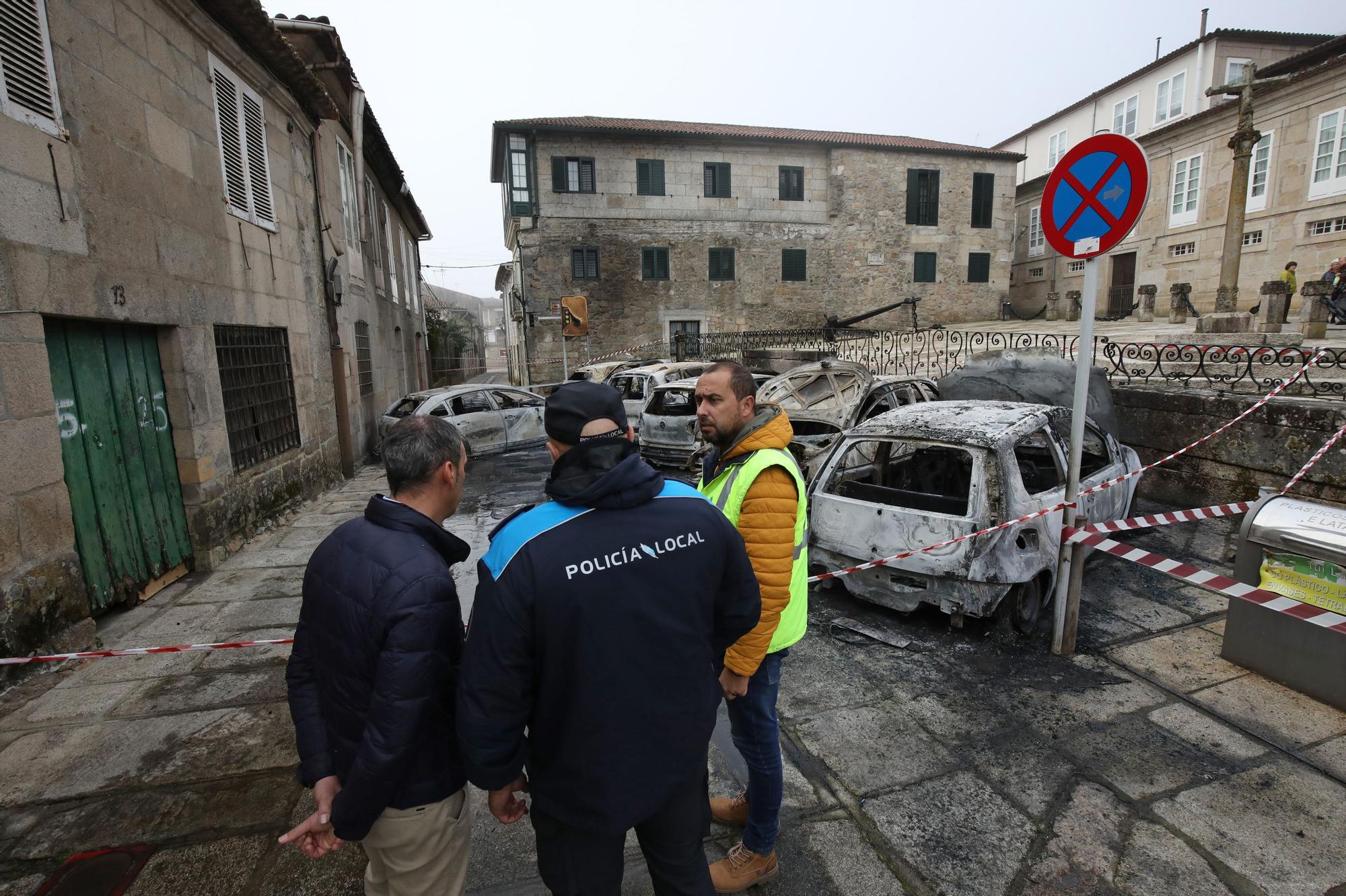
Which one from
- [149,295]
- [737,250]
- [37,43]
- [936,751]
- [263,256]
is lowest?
[936,751]

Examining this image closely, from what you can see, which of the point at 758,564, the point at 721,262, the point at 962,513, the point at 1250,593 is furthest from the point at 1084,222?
the point at 721,262

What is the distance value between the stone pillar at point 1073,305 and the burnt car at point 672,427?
20587 mm

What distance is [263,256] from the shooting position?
7.65 metres

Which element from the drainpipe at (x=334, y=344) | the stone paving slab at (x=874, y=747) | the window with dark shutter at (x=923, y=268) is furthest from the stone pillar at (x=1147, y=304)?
the drainpipe at (x=334, y=344)

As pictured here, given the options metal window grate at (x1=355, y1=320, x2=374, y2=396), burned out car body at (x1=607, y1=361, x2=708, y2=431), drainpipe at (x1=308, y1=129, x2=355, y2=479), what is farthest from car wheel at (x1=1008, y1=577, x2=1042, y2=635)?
metal window grate at (x1=355, y1=320, x2=374, y2=396)

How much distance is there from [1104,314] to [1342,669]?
27.0 m

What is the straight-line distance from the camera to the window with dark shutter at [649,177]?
2491 centimetres

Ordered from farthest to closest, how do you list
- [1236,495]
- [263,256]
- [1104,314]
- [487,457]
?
1. [1104,314]
2. [487,457]
3. [263,256]
4. [1236,495]

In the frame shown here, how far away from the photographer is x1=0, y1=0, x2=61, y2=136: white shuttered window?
155 inches

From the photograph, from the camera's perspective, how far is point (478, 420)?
11430 mm

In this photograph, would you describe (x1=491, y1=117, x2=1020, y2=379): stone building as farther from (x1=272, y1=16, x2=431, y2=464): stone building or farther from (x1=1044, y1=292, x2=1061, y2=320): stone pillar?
(x1=272, y1=16, x2=431, y2=464): stone building

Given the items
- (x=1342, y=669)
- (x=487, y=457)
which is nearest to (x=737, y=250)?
(x=487, y=457)

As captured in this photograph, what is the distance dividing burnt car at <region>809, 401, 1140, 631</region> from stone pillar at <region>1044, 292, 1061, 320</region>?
24815 mm

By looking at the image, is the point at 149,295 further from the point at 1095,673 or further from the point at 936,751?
the point at 1095,673
